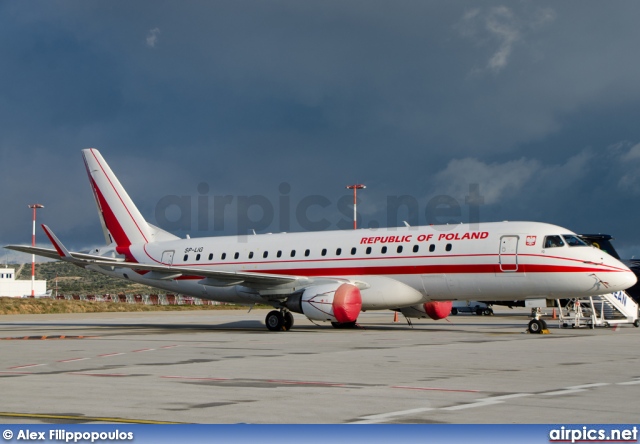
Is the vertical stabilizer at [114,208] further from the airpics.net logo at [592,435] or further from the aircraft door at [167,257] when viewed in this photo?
the airpics.net logo at [592,435]

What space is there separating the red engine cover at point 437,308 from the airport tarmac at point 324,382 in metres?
9.77

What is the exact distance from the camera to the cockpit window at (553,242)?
30.3 m

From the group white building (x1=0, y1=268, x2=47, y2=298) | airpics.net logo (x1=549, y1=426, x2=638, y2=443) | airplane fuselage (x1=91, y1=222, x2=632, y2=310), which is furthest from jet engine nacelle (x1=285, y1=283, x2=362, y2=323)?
white building (x1=0, y1=268, x2=47, y2=298)

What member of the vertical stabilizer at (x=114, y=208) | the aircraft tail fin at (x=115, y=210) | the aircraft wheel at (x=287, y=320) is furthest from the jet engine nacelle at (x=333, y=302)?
the vertical stabilizer at (x=114, y=208)

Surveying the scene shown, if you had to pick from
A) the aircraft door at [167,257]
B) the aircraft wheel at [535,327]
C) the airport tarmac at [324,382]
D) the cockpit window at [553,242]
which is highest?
the aircraft door at [167,257]

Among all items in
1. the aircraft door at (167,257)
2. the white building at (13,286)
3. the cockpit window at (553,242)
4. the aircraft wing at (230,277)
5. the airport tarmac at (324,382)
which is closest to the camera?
the airport tarmac at (324,382)

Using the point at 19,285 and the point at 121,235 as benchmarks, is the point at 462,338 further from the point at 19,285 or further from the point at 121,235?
the point at 19,285

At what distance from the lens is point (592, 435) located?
9.09m

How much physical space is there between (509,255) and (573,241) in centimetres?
247

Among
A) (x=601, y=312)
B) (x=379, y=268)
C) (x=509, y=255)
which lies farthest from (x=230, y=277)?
(x=601, y=312)

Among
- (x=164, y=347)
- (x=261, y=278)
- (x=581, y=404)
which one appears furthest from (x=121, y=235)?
(x=581, y=404)

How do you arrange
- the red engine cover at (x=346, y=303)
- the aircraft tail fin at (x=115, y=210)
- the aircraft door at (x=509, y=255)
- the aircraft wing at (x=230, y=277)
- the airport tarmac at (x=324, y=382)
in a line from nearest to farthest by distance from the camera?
the airport tarmac at (x=324, y=382)
the aircraft door at (x=509, y=255)
the red engine cover at (x=346, y=303)
the aircraft wing at (x=230, y=277)
the aircraft tail fin at (x=115, y=210)

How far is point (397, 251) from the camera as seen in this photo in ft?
109

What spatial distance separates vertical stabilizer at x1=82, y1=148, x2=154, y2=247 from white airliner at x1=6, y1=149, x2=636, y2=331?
5.85 ft
